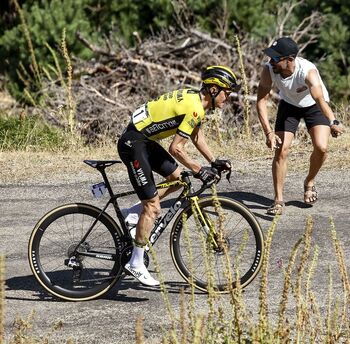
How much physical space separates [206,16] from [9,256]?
12.1 meters

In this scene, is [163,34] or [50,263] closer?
[50,263]

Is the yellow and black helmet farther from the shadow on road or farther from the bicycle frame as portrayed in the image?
the shadow on road

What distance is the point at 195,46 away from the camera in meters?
17.3

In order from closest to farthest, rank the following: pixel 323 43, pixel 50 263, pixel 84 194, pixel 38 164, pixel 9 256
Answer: pixel 50 263 → pixel 9 256 → pixel 84 194 → pixel 38 164 → pixel 323 43

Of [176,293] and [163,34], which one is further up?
[176,293]

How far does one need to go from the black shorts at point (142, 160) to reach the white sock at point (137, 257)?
→ 43cm

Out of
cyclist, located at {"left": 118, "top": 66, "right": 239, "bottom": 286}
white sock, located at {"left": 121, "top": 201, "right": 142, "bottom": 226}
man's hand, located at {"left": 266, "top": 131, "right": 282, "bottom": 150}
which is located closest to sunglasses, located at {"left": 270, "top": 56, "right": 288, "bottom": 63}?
man's hand, located at {"left": 266, "top": 131, "right": 282, "bottom": 150}

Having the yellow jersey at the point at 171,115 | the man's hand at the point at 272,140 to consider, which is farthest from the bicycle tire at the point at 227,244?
the man's hand at the point at 272,140

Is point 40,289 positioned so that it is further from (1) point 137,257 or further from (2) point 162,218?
(2) point 162,218

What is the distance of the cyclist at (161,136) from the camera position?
24.2 ft

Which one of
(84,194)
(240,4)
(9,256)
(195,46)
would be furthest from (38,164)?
(240,4)

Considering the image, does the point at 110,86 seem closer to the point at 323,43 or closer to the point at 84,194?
the point at 323,43

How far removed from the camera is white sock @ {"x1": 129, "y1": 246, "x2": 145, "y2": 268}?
7562 mm

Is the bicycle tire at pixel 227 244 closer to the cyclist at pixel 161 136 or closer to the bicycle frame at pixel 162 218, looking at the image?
the bicycle frame at pixel 162 218
